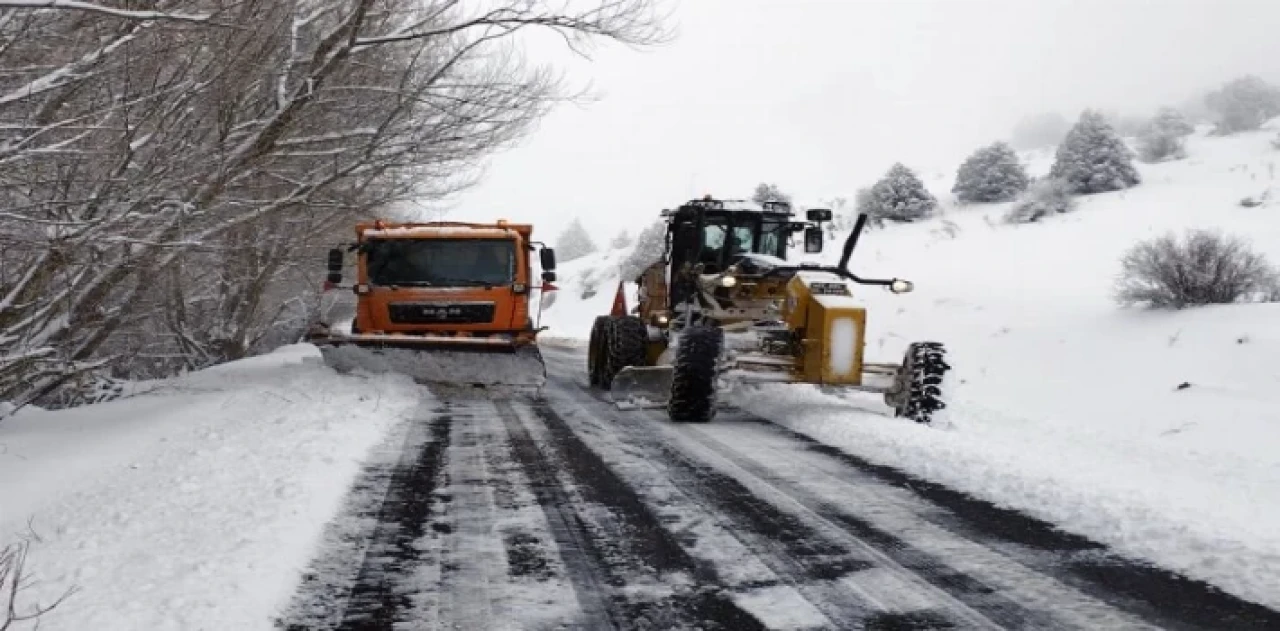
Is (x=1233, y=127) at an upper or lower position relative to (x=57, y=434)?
upper

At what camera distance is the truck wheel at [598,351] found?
12.6 metres

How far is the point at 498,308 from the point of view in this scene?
12.0 m

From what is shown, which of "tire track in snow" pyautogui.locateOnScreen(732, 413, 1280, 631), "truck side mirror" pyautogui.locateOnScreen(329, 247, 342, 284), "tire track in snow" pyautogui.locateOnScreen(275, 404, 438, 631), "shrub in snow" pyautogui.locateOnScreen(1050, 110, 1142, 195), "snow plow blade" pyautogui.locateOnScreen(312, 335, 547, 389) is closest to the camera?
"tire track in snow" pyautogui.locateOnScreen(275, 404, 438, 631)

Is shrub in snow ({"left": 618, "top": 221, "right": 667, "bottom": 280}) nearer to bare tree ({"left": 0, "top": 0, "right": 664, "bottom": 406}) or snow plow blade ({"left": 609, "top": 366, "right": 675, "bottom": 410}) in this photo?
bare tree ({"left": 0, "top": 0, "right": 664, "bottom": 406})

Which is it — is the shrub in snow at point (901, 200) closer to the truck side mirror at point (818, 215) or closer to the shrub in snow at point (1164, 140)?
the shrub in snow at point (1164, 140)

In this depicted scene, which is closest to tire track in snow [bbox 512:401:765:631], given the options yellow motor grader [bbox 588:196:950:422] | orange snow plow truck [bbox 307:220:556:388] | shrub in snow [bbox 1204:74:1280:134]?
yellow motor grader [bbox 588:196:950:422]

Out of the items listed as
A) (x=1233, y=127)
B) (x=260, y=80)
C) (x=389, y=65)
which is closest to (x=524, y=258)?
(x=389, y=65)

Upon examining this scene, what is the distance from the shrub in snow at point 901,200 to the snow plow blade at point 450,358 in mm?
21398

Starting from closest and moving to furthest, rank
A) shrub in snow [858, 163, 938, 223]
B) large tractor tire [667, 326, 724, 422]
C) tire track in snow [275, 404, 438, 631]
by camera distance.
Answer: tire track in snow [275, 404, 438, 631]
large tractor tire [667, 326, 724, 422]
shrub in snow [858, 163, 938, 223]

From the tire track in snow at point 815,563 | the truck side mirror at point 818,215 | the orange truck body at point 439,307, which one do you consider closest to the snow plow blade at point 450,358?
the orange truck body at point 439,307

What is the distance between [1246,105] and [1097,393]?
3565 cm

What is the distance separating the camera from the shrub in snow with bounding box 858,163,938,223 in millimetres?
30812

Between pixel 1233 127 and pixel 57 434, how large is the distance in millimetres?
41426

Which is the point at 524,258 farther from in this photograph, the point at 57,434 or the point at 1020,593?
the point at 1020,593
